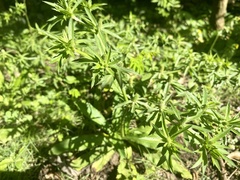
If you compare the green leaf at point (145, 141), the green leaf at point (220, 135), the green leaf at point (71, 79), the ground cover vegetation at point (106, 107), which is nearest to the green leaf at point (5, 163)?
the ground cover vegetation at point (106, 107)

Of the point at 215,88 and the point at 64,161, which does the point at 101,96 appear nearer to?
the point at 64,161

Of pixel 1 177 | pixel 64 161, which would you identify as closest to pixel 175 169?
pixel 64 161

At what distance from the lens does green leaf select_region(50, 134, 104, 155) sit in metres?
2.70

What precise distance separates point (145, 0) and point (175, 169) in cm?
247

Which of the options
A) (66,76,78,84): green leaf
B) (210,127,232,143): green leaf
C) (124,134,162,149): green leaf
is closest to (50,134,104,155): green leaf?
(124,134,162,149): green leaf

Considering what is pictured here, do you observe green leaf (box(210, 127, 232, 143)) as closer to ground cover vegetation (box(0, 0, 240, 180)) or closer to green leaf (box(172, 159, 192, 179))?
ground cover vegetation (box(0, 0, 240, 180))

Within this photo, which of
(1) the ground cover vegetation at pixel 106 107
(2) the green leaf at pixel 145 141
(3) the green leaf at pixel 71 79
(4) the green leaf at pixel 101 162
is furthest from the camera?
(3) the green leaf at pixel 71 79

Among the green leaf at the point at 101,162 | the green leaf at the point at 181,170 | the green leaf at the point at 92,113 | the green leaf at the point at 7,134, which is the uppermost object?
the green leaf at the point at 92,113

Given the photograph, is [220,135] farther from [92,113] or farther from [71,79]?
[71,79]

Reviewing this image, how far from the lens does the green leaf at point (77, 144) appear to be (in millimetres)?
2697

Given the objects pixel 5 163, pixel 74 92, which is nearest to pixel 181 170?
pixel 74 92

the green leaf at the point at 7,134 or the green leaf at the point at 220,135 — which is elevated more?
the green leaf at the point at 220,135

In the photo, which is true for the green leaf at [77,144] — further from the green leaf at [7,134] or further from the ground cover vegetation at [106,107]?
the green leaf at [7,134]

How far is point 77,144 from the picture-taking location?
2.72m
